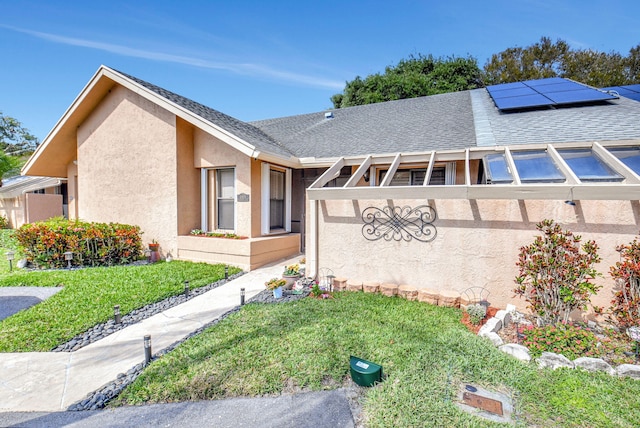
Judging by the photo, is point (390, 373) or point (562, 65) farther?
point (562, 65)

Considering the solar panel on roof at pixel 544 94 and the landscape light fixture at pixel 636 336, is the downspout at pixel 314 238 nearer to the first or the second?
the landscape light fixture at pixel 636 336

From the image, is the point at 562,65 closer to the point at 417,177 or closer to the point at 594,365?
the point at 417,177

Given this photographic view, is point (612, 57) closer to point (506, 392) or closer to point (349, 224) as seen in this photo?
point (349, 224)

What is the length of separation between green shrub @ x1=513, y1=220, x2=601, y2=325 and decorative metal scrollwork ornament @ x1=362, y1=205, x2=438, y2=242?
2.01m

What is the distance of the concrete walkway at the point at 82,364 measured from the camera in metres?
A: 3.70

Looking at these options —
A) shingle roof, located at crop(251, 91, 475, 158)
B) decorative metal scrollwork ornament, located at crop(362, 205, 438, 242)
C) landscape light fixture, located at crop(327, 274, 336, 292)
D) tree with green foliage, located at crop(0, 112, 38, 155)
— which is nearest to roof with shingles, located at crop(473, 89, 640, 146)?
shingle roof, located at crop(251, 91, 475, 158)

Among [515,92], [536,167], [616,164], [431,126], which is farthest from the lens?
[515,92]

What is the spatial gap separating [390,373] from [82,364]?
4.73 metres

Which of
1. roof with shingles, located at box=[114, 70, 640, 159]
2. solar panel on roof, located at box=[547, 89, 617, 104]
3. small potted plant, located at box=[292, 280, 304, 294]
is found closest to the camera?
small potted plant, located at box=[292, 280, 304, 294]

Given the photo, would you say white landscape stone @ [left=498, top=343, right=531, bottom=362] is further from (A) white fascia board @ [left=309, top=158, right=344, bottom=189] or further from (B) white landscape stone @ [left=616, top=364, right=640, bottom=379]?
(A) white fascia board @ [left=309, top=158, right=344, bottom=189]

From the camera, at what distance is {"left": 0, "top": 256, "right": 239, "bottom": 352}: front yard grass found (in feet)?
17.1

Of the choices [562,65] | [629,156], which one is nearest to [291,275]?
[629,156]

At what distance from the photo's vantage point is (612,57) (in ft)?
77.6

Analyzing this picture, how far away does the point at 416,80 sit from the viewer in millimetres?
25156
